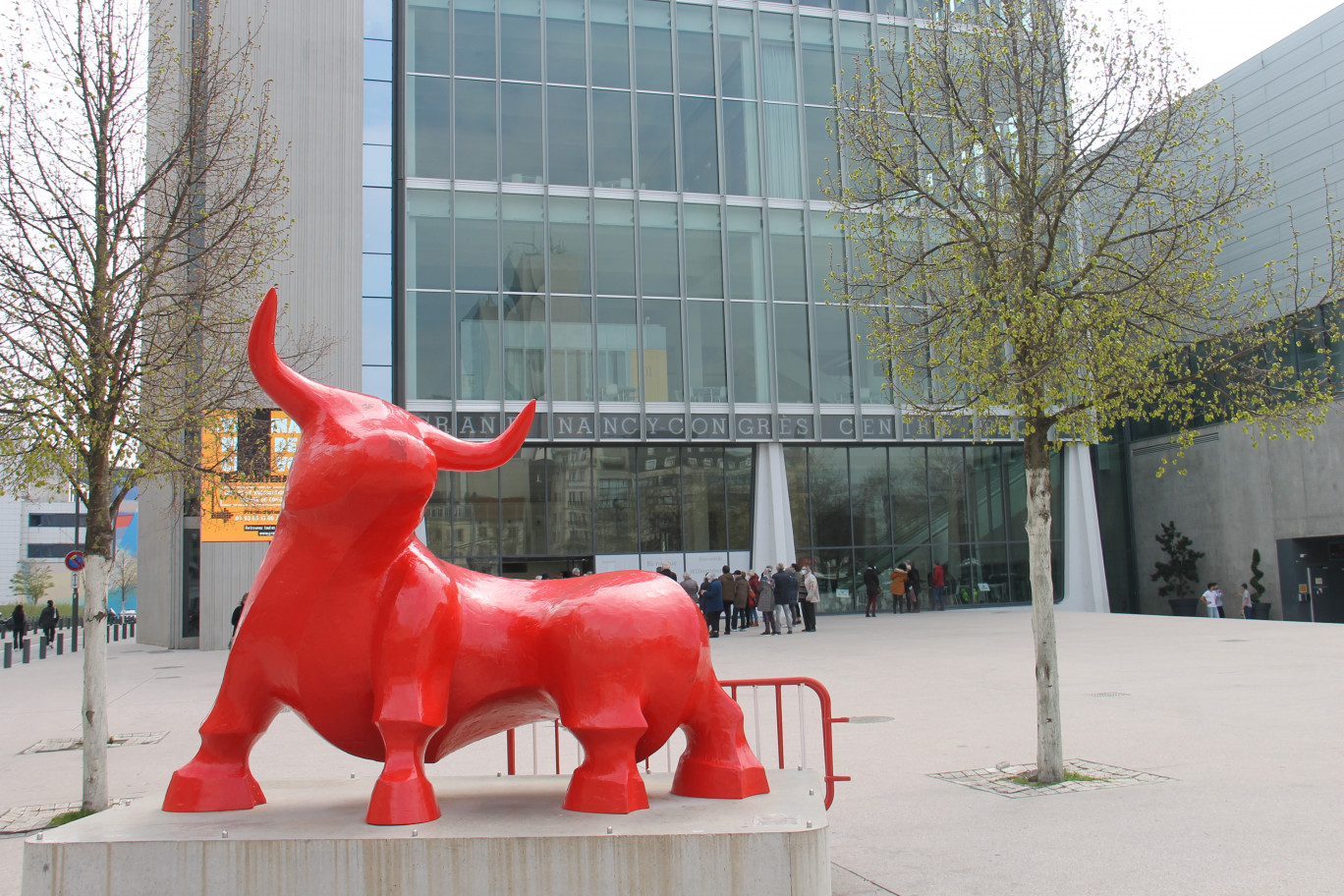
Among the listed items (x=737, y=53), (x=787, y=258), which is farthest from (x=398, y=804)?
(x=737, y=53)

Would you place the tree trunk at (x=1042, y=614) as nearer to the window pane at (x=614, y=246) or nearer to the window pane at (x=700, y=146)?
the window pane at (x=614, y=246)

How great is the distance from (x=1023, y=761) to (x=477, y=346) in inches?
778

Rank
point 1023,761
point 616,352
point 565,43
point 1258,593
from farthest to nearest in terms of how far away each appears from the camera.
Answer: point 1258,593 → point 565,43 → point 616,352 → point 1023,761

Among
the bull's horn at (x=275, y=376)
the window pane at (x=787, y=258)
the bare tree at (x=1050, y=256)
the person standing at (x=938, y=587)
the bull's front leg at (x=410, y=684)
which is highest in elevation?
the window pane at (x=787, y=258)

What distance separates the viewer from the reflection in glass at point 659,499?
27469 mm

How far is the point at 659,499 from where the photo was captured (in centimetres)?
2758

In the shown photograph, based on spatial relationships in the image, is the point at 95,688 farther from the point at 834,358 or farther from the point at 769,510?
the point at 834,358

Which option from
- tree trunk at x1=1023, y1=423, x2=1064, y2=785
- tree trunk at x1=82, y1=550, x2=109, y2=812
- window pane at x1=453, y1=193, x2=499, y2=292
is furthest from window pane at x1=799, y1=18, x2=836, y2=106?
tree trunk at x1=82, y1=550, x2=109, y2=812

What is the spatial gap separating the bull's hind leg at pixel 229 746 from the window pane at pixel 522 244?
22.5 metres

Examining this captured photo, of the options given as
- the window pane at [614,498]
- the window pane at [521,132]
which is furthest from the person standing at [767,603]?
the window pane at [521,132]

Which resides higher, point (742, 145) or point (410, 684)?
point (742, 145)

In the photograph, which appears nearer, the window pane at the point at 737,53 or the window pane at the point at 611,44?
the window pane at the point at 611,44

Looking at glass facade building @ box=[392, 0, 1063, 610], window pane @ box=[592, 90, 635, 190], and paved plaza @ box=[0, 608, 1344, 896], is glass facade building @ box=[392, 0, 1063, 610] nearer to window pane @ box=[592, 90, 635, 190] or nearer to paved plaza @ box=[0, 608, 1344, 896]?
window pane @ box=[592, 90, 635, 190]

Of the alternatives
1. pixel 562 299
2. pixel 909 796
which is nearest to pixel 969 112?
pixel 909 796
